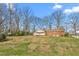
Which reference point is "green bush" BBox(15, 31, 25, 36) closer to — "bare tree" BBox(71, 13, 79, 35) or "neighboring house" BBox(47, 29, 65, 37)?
"neighboring house" BBox(47, 29, 65, 37)

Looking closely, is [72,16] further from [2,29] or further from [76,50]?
[2,29]

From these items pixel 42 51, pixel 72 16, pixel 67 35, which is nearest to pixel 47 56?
pixel 42 51

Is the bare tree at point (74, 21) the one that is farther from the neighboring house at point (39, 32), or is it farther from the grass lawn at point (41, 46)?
the neighboring house at point (39, 32)

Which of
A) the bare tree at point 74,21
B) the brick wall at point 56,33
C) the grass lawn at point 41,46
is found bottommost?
the grass lawn at point 41,46

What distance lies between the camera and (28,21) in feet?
8.54

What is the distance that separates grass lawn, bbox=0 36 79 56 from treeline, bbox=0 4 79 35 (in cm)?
9

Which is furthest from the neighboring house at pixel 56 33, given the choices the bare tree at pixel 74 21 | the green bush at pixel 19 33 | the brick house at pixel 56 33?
the green bush at pixel 19 33

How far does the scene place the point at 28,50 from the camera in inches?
101

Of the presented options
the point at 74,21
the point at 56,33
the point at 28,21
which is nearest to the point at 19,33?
the point at 28,21

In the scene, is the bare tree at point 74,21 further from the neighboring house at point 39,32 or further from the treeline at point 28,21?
the neighboring house at point 39,32

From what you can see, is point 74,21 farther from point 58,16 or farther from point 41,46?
point 41,46

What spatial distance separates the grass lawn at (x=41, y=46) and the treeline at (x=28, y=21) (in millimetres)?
88

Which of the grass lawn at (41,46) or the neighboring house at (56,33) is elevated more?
the neighboring house at (56,33)

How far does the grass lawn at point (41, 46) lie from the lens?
254 cm
